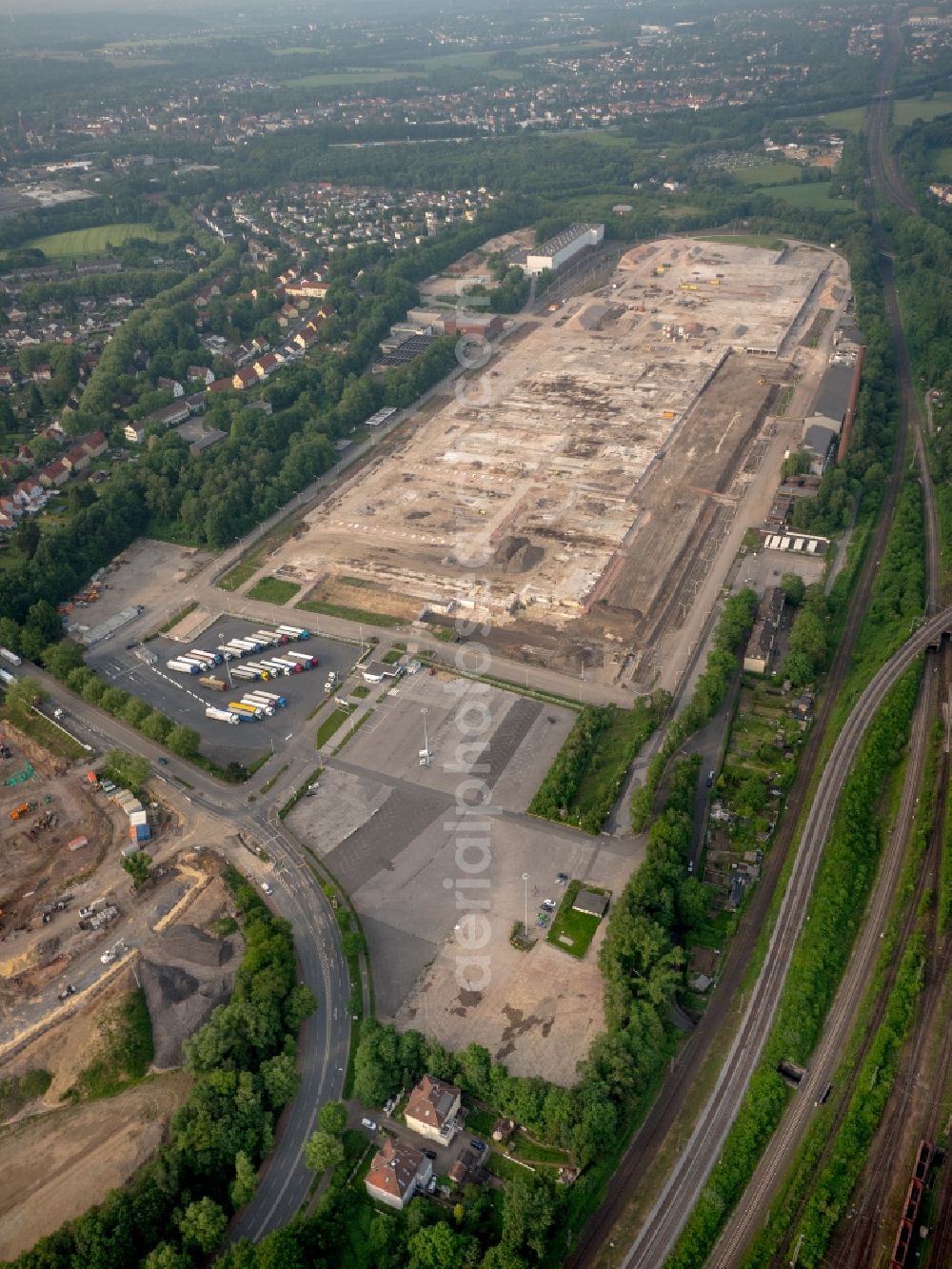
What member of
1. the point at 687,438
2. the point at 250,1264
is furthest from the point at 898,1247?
the point at 687,438

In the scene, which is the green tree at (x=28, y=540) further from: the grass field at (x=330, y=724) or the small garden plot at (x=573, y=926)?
the small garden plot at (x=573, y=926)

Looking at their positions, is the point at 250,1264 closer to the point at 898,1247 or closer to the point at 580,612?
the point at 898,1247

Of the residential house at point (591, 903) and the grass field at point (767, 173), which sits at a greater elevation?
the grass field at point (767, 173)

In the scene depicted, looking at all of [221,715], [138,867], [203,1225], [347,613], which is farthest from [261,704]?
[203,1225]

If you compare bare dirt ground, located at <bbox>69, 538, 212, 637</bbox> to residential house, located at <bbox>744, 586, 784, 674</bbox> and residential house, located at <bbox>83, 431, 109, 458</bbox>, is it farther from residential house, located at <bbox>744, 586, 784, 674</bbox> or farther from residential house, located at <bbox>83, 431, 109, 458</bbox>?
residential house, located at <bbox>744, 586, 784, 674</bbox>

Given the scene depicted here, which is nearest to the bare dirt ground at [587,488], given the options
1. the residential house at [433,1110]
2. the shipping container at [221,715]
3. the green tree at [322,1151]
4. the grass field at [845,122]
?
the shipping container at [221,715]

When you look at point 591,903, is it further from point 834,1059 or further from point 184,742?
point 184,742
